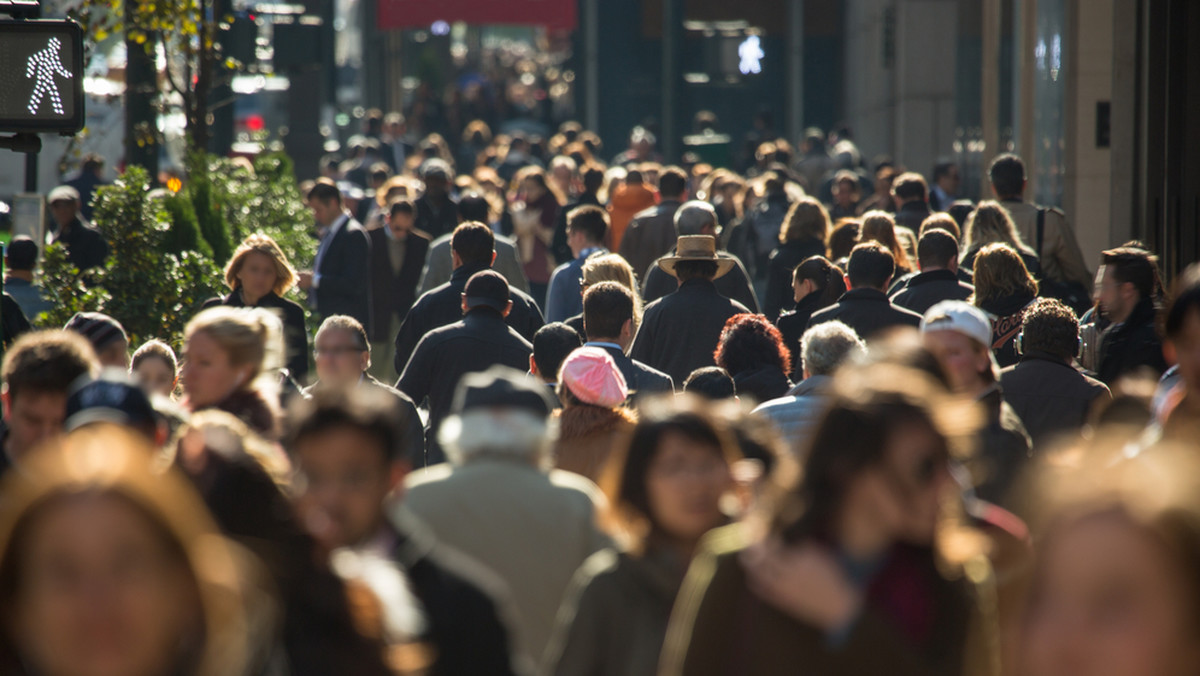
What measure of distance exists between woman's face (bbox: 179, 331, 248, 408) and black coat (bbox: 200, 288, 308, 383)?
374 centimetres

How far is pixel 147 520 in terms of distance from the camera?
266 centimetres

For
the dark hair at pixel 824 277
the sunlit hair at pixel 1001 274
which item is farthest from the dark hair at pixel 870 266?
the dark hair at pixel 824 277

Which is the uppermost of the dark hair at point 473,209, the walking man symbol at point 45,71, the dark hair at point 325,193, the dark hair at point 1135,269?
the walking man symbol at point 45,71

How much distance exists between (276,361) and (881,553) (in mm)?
3359

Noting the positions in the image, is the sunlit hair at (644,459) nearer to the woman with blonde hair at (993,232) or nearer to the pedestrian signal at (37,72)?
the pedestrian signal at (37,72)

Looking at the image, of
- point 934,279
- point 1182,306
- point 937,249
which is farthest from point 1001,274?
point 1182,306

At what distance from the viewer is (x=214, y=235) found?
12.8 metres

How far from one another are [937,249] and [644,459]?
6.26 m

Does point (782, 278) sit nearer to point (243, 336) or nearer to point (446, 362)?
point (446, 362)

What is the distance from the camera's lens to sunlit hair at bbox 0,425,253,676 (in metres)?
2.67

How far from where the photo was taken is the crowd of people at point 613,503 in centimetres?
265

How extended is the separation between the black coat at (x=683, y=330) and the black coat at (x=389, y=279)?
502 centimetres

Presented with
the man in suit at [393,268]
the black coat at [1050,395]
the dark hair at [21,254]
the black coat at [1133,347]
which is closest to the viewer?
the black coat at [1050,395]

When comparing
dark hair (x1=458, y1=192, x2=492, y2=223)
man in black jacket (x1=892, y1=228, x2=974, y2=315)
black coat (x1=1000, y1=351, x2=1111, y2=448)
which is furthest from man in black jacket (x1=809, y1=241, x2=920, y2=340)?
dark hair (x1=458, y1=192, x2=492, y2=223)
